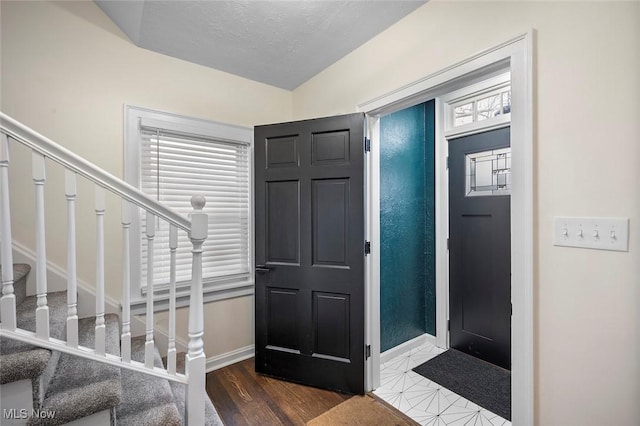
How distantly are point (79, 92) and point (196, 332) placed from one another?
1.80m

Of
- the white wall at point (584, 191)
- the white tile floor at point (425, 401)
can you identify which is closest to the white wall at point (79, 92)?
the white tile floor at point (425, 401)

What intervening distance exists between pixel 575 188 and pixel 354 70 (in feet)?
5.23

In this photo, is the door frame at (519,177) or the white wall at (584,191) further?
the door frame at (519,177)

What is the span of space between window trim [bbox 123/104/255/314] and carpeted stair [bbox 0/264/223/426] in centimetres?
39

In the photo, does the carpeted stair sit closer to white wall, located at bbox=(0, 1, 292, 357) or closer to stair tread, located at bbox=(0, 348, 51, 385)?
stair tread, located at bbox=(0, 348, 51, 385)

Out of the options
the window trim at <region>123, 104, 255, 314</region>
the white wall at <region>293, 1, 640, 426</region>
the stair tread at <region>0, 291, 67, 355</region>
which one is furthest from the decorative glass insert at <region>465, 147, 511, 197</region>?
the stair tread at <region>0, 291, 67, 355</region>

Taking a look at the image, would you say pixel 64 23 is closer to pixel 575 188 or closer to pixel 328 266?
pixel 328 266

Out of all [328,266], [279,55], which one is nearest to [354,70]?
[279,55]

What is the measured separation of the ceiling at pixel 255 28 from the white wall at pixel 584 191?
2.58 feet

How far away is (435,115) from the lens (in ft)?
8.86

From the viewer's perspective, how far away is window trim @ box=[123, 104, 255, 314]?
2004mm

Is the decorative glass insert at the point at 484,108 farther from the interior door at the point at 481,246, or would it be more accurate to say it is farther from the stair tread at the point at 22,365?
the stair tread at the point at 22,365

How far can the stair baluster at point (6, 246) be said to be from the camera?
997 millimetres

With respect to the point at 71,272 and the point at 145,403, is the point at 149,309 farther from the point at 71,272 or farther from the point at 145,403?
the point at 145,403
